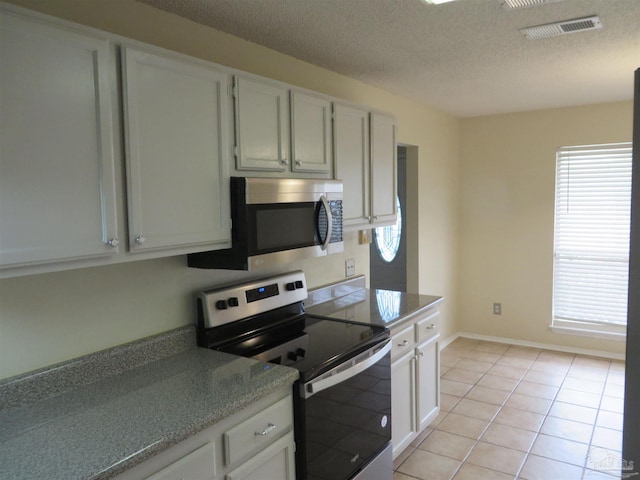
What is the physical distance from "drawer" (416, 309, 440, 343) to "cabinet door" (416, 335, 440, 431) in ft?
0.14

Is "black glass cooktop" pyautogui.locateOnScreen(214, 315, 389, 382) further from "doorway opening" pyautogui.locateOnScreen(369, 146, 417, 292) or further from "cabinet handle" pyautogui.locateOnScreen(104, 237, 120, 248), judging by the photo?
"doorway opening" pyautogui.locateOnScreen(369, 146, 417, 292)

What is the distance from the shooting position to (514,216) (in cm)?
504

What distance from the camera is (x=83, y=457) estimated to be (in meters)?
1.32

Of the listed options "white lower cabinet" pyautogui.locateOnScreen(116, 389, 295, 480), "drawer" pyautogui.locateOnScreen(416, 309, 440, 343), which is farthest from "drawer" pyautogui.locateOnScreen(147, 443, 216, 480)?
"drawer" pyautogui.locateOnScreen(416, 309, 440, 343)

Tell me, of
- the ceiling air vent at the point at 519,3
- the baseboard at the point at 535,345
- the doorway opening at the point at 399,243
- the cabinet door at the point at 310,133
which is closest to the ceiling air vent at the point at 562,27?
the ceiling air vent at the point at 519,3

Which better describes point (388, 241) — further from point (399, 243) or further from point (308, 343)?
point (308, 343)

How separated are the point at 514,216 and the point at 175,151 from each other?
4.12m

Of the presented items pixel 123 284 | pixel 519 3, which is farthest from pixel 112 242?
pixel 519 3

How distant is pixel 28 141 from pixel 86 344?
841mm

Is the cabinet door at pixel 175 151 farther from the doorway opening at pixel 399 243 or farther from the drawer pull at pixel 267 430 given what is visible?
the doorway opening at pixel 399 243

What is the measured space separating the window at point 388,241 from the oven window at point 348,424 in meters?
2.50

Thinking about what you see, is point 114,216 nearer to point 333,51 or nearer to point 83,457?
point 83,457

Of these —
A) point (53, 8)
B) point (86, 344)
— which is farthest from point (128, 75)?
point (86, 344)

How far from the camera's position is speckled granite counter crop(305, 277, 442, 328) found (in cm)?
277
